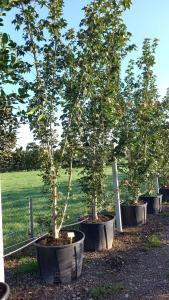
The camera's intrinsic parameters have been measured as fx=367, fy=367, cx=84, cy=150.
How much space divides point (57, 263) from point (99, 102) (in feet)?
8.29

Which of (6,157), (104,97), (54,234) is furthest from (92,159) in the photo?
(6,157)

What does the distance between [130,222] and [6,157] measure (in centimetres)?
462

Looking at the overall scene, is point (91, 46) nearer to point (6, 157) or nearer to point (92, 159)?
point (92, 159)

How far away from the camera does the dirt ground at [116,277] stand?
4234 mm

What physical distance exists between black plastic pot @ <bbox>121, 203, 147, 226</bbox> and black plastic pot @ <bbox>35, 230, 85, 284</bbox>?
10.1 ft

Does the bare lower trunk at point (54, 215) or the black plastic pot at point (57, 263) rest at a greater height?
the bare lower trunk at point (54, 215)

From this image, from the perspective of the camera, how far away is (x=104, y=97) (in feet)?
18.8

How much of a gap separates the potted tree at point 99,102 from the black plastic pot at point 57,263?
121 centimetres

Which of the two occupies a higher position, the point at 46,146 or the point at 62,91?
the point at 62,91

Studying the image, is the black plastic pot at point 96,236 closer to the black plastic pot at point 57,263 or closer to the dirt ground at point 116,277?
the dirt ground at point 116,277

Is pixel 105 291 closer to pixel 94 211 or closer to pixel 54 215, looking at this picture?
pixel 54 215

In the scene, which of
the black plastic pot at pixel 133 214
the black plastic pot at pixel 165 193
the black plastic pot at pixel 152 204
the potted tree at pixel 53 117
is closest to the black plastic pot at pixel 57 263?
the potted tree at pixel 53 117

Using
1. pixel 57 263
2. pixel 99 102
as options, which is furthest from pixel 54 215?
pixel 99 102

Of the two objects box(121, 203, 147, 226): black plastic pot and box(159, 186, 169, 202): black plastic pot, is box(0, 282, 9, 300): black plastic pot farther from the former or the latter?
box(159, 186, 169, 202): black plastic pot
